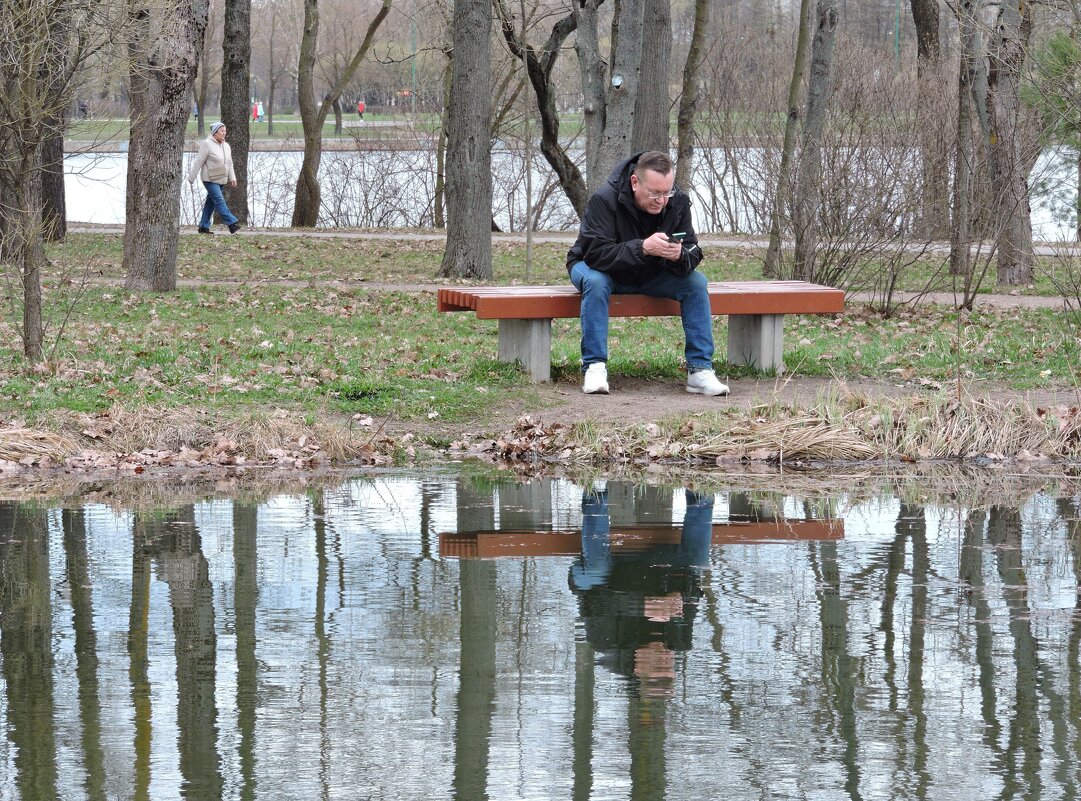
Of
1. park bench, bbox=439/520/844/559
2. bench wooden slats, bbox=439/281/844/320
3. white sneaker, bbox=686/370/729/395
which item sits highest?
bench wooden slats, bbox=439/281/844/320

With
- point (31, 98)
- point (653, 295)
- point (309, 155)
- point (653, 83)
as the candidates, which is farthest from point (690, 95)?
point (31, 98)

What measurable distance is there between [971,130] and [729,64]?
52.2 feet

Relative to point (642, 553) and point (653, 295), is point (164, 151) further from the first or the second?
point (642, 553)

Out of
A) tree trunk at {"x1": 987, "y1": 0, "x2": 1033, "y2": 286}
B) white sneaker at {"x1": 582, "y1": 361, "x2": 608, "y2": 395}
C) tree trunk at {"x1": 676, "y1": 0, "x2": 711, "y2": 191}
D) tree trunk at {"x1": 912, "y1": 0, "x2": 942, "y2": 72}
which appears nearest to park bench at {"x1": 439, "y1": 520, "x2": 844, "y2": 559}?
white sneaker at {"x1": 582, "y1": 361, "x2": 608, "y2": 395}

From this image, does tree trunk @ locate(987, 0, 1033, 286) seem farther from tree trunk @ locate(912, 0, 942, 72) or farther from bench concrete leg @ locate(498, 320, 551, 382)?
tree trunk @ locate(912, 0, 942, 72)

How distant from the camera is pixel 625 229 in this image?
8.95m

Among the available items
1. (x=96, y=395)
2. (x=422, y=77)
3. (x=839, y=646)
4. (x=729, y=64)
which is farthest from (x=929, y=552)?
(x=422, y=77)

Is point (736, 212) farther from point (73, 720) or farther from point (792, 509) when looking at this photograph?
point (73, 720)

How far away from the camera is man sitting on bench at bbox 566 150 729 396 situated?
8.76 metres

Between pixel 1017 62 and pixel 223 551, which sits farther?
pixel 1017 62

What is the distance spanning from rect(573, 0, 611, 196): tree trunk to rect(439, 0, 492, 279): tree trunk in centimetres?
152

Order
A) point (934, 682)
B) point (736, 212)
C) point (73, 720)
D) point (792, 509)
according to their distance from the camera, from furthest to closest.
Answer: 1. point (736, 212)
2. point (792, 509)
3. point (934, 682)
4. point (73, 720)

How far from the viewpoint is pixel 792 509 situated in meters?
6.29

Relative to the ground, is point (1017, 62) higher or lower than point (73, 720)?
higher
